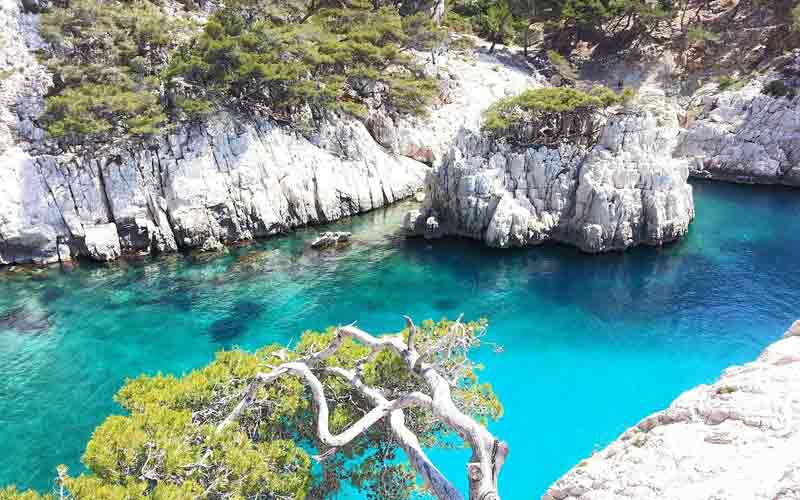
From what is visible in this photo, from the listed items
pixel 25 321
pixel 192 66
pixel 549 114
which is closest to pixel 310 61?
pixel 192 66

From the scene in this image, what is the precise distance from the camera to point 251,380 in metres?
11.6

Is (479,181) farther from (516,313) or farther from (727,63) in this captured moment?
(727,63)

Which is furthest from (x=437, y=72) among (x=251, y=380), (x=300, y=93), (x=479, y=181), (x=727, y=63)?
(x=251, y=380)

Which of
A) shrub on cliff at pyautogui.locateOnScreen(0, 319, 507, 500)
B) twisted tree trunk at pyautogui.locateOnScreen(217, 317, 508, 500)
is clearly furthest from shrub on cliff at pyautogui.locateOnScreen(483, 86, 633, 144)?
twisted tree trunk at pyautogui.locateOnScreen(217, 317, 508, 500)

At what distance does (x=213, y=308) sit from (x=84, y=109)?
17.3m

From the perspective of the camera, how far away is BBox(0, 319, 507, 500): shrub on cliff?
8234mm

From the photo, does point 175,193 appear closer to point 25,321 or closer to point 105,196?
point 105,196

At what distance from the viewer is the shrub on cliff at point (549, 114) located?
32.2m

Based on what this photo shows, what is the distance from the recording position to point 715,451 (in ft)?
25.0

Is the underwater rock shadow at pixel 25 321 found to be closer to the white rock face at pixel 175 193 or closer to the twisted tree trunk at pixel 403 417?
the white rock face at pixel 175 193

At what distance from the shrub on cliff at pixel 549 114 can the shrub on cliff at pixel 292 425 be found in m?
23.6

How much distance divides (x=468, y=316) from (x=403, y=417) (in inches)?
618

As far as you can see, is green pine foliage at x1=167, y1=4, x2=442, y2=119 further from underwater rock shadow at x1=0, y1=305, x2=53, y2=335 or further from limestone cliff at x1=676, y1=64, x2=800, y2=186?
limestone cliff at x1=676, y1=64, x2=800, y2=186

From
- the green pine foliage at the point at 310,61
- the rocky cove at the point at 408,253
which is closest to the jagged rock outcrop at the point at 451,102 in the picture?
the rocky cove at the point at 408,253
